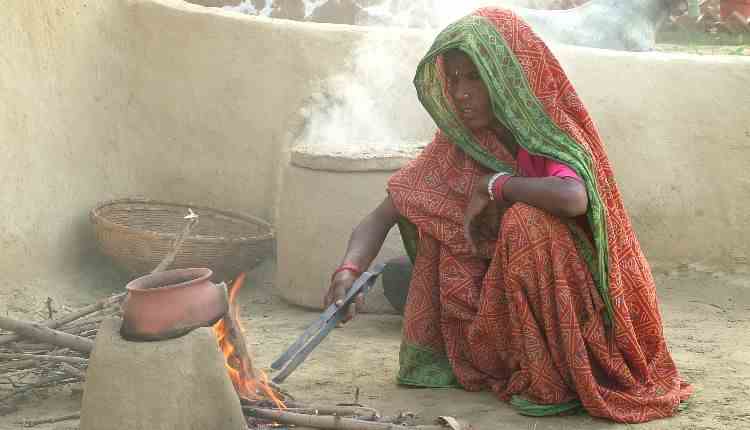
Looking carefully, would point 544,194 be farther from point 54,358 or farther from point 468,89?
point 54,358

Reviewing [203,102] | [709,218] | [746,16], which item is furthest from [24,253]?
[746,16]

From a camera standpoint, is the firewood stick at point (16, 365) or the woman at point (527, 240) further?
the firewood stick at point (16, 365)

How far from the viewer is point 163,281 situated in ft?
8.92

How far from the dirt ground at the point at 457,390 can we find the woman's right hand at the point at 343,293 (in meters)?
0.38

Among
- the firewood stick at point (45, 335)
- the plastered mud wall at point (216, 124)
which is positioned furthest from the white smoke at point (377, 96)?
the firewood stick at point (45, 335)

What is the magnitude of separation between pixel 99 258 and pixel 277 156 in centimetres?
106

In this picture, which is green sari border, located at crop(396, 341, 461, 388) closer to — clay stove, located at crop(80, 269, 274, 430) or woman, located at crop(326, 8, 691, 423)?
woman, located at crop(326, 8, 691, 423)

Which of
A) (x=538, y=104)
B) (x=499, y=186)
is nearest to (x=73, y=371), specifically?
(x=499, y=186)

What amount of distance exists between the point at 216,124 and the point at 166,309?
299 cm

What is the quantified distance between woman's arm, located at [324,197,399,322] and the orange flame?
1.14ft

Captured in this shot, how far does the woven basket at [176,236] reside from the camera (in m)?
4.77

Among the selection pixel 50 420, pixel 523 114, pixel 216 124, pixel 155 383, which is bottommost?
pixel 50 420

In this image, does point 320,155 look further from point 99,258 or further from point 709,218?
point 709,218

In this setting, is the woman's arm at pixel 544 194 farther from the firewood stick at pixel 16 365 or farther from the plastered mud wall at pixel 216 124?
the firewood stick at pixel 16 365
